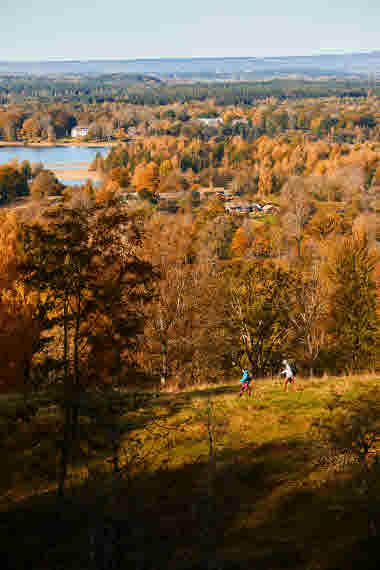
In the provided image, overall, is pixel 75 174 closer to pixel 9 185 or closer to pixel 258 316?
pixel 9 185

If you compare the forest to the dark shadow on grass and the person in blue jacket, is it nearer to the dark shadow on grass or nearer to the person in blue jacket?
the dark shadow on grass

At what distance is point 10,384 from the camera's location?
20688 mm

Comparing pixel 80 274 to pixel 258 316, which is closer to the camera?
pixel 80 274

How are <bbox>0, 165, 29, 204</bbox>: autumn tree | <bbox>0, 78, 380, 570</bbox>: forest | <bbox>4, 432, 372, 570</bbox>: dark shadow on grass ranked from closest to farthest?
<bbox>4, 432, 372, 570</bbox>: dark shadow on grass
<bbox>0, 78, 380, 570</bbox>: forest
<bbox>0, 165, 29, 204</bbox>: autumn tree

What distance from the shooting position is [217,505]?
940 cm

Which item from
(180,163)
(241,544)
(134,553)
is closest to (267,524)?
(241,544)

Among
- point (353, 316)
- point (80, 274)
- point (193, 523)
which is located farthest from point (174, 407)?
point (353, 316)


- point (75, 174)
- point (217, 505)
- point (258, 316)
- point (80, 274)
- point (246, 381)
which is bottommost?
point (258, 316)

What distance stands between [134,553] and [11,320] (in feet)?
49.2

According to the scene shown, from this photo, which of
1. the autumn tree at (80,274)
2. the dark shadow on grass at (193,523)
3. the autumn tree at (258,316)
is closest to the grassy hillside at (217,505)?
the dark shadow on grass at (193,523)

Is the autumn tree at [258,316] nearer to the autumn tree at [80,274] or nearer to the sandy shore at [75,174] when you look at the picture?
the autumn tree at [80,274]

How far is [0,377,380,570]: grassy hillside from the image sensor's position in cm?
691

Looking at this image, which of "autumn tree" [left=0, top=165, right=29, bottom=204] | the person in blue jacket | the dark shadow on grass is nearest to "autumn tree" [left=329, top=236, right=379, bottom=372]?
the person in blue jacket

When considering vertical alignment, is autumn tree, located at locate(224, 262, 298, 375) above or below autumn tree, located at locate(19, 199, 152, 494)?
below
